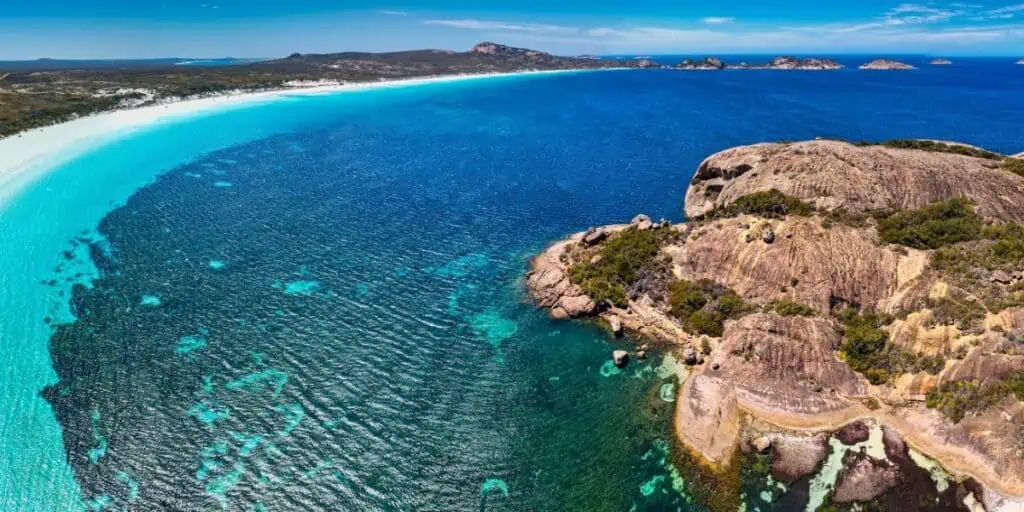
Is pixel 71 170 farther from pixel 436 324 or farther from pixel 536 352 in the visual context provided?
pixel 536 352

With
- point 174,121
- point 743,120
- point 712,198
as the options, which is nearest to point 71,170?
point 174,121

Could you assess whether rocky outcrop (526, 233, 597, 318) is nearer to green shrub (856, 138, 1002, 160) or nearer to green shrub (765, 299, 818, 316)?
green shrub (765, 299, 818, 316)

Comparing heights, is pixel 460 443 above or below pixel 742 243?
below

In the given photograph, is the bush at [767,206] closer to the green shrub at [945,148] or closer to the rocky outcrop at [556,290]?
the rocky outcrop at [556,290]

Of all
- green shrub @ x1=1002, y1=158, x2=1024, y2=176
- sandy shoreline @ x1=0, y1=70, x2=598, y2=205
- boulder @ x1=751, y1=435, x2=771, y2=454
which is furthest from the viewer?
sandy shoreline @ x1=0, y1=70, x2=598, y2=205

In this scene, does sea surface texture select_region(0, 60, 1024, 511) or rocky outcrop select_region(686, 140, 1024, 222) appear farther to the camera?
rocky outcrop select_region(686, 140, 1024, 222)

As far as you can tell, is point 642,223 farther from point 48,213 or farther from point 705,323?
point 48,213

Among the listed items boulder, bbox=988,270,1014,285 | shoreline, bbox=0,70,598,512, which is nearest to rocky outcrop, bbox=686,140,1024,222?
boulder, bbox=988,270,1014,285

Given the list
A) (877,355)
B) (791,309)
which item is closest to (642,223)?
(791,309)
